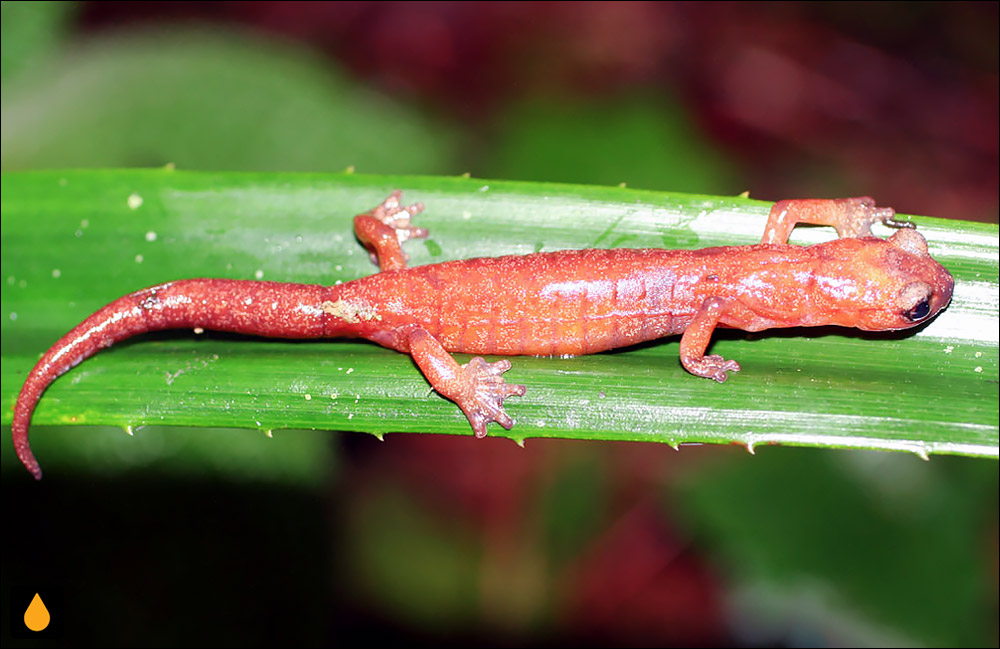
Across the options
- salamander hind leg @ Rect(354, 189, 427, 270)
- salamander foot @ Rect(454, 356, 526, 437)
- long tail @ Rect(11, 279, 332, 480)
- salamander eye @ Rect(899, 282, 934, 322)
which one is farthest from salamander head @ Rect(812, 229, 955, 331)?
long tail @ Rect(11, 279, 332, 480)

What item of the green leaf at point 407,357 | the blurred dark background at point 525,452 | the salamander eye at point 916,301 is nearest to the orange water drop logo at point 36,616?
the blurred dark background at point 525,452

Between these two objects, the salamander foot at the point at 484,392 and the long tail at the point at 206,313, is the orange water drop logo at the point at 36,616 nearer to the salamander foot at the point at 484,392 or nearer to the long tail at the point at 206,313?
the long tail at the point at 206,313

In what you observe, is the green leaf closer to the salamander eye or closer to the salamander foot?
the salamander foot

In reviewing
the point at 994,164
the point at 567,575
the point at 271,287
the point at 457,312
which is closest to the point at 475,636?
the point at 567,575

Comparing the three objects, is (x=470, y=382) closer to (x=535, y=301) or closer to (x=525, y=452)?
(x=535, y=301)

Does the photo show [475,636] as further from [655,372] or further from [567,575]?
[655,372]

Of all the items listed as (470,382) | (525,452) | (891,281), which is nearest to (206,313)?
(470,382)
